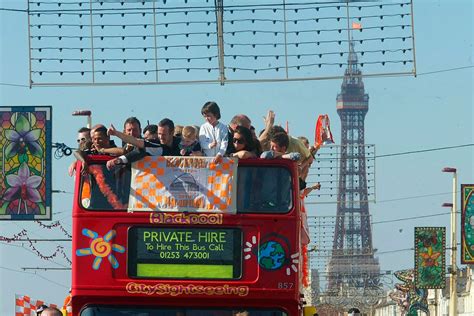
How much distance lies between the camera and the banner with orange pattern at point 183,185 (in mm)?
17797

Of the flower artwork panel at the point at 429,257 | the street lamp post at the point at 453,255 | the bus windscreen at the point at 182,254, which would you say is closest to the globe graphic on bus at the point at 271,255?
→ the bus windscreen at the point at 182,254

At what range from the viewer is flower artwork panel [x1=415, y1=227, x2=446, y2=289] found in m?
59.0

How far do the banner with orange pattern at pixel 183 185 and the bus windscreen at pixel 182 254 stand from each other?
30 centimetres

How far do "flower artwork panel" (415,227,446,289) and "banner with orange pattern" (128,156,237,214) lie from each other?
41543mm

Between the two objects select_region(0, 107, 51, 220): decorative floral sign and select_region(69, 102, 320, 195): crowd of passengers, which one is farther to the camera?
select_region(0, 107, 51, 220): decorative floral sign

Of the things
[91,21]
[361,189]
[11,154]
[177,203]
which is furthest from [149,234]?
[361,189]

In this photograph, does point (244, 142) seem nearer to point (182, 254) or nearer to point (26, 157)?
point (182, 254)

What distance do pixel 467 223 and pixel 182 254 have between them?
3360 centimetres

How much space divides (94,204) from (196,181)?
3.97 feet

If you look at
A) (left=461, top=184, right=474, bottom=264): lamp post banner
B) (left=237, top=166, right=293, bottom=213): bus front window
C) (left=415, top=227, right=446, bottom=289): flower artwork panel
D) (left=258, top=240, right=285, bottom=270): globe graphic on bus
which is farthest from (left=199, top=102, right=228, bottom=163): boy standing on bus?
(left=415, top=227, right=446, bottom=289): flower artwork panel

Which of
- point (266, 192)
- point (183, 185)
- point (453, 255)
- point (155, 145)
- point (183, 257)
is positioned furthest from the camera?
point (453, 255)

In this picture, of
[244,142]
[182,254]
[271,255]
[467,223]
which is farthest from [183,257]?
[467,223]

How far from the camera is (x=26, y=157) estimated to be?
38.1m

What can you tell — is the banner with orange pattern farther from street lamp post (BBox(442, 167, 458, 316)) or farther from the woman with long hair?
street lamp post (BBox(442, 167, 458, 316))
